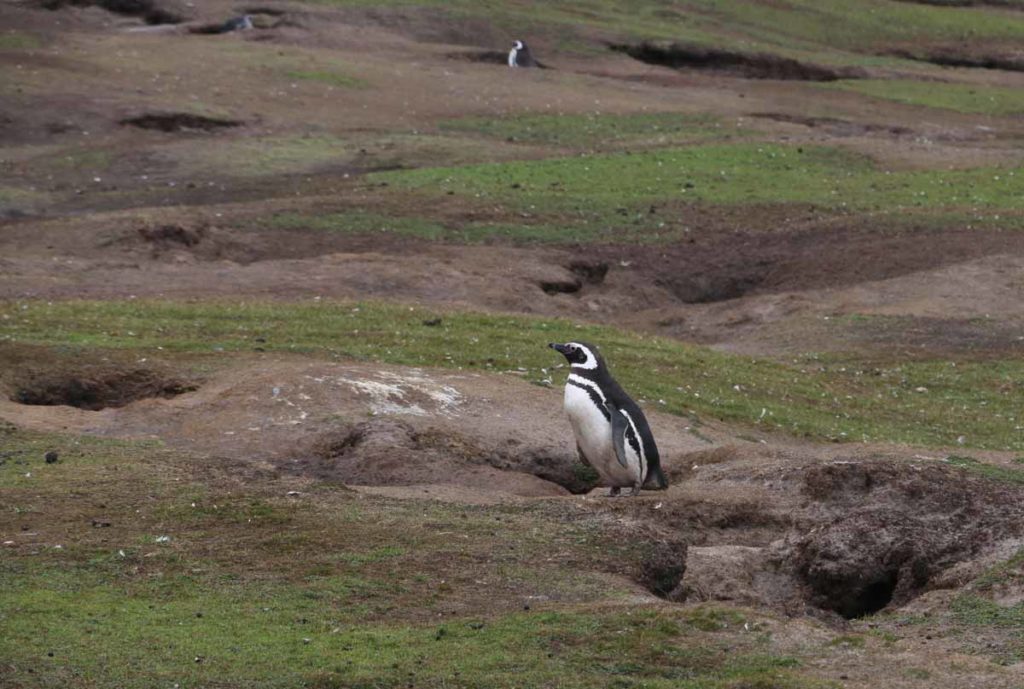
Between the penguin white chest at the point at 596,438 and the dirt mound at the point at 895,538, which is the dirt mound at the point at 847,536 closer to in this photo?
the dirt mound at the point at 895,538

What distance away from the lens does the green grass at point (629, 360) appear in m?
21.9

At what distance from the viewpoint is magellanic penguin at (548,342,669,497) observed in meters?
16.8

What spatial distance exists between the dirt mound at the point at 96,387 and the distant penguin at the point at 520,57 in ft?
90.8

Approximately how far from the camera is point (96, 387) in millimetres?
20047

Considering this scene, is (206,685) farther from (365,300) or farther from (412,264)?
(412,264)

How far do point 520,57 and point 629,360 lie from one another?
24235 millimetres

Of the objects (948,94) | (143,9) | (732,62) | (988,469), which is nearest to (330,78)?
(143,9)

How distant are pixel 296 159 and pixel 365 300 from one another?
10441mm

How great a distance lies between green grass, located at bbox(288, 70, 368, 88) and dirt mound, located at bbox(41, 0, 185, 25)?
7528mm

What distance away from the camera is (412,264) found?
94.6 ft

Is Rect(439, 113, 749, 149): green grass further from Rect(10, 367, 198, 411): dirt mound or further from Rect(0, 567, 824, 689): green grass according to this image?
Rect(0, 567, 824, 689): green grass

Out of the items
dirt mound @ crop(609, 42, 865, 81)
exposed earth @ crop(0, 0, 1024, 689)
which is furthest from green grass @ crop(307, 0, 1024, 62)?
dirt mound @ crop(609, 42, 865, 81)

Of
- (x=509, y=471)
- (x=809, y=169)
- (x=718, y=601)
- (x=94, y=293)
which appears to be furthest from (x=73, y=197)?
(x=718, y=601)

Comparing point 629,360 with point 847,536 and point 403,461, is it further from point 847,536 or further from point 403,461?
point 847,536
